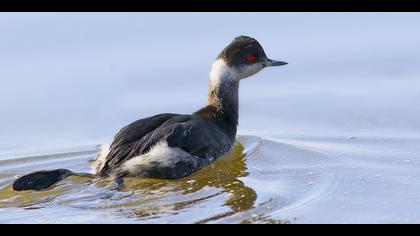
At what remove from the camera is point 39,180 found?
712 cm

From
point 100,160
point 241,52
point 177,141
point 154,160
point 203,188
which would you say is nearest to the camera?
point 203,188

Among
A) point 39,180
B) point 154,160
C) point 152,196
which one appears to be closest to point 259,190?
point 152,196

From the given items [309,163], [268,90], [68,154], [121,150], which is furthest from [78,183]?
[268,90]

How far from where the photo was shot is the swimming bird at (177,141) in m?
7.38

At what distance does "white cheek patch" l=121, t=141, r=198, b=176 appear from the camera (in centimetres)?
738

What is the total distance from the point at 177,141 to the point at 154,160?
0.91ft

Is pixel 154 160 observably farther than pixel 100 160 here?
No

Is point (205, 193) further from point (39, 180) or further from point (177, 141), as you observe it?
point (39, 180)

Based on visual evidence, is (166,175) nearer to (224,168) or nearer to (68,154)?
(224,168)

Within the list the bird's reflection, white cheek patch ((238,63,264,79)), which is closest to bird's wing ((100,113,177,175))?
the bird's reflection

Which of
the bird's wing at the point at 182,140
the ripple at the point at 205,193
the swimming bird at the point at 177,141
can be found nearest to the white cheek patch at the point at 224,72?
the swimming bird at the point at 177,141

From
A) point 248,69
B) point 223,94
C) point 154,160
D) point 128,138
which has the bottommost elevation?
Answer: point 154,160

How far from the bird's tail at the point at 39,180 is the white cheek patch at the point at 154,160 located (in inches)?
18.3

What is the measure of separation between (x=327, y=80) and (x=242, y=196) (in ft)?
9.77
